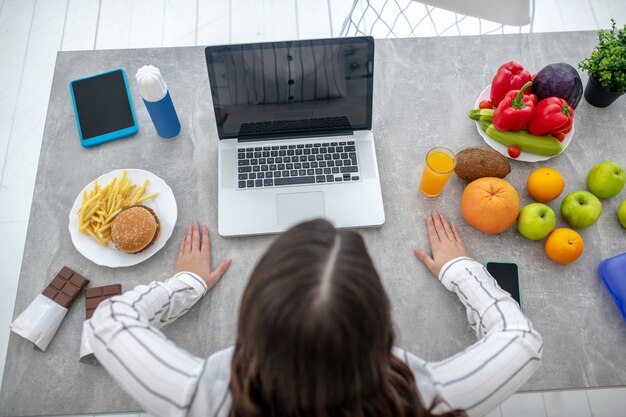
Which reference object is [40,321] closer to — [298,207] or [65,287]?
[65,287]

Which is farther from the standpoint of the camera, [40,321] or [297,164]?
[297,164]

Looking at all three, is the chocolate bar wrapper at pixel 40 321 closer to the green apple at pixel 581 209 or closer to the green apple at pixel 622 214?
the green apple at pixel 581 209

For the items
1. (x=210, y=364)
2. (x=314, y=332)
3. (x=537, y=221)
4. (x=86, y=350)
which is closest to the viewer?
(x=314, y=332)

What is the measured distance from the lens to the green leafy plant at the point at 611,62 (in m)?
1.13

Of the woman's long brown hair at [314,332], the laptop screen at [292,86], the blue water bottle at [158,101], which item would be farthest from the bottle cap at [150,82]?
the woman's long brown hair at [314,332]

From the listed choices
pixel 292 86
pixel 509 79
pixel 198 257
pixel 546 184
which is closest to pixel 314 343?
pixel 198 257

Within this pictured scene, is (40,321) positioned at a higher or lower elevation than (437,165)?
lower

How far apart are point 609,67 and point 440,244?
60 centimetres

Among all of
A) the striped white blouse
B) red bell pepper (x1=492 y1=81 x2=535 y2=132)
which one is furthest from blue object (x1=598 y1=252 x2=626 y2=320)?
red bell pepper (x1=492 y1=81 x2=535 y2=132)

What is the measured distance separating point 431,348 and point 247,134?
2.13 feet

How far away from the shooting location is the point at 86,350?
3.13 feet

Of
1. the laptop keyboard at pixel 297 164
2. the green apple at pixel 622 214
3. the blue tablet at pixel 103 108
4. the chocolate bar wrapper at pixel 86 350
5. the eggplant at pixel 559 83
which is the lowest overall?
the chocolate bar wrapper at pixel 86 350

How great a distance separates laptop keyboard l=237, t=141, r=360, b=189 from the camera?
1143 millimetres

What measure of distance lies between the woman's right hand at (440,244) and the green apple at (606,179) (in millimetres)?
358
